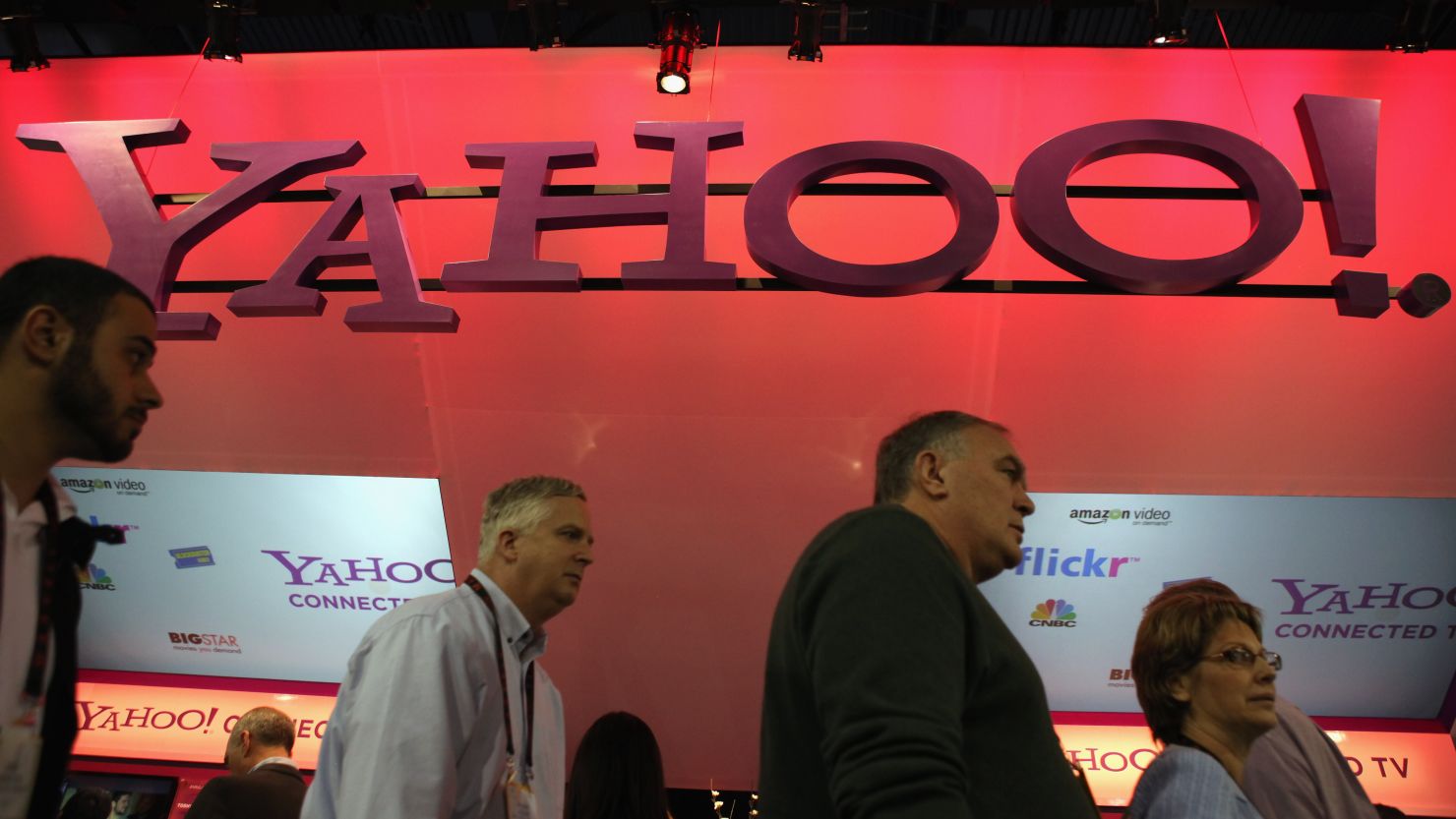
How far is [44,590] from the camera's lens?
1285 millimetres

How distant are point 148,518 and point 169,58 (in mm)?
2109

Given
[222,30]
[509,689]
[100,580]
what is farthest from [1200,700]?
[100,580]

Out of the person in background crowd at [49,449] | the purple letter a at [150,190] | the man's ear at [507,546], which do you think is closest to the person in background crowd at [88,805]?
the purple letter a at [150,190]

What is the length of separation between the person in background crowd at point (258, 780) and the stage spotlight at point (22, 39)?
281 cm

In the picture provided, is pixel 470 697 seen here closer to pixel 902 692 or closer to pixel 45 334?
pixel 45 334

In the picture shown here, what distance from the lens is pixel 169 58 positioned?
4.21m

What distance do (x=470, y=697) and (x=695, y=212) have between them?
1992 mm

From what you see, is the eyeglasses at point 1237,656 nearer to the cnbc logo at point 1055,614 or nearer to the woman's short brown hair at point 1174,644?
the woman's short brown hair at point 1174,644

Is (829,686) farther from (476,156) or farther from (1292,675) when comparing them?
(1292,675)

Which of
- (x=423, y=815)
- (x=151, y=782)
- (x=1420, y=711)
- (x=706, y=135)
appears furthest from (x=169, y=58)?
(x=1420, y=711)

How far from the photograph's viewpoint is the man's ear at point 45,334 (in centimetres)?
136

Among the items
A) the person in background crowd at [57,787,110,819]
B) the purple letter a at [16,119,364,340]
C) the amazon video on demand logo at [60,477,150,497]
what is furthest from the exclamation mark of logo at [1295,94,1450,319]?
the person in background crowd at [57,787,110,819]

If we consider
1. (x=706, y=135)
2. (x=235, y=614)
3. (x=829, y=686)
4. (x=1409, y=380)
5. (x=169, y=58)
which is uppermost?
(x=169, y=58)

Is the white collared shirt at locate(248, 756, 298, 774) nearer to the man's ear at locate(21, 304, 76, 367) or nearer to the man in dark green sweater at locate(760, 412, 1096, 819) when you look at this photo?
the man's ear at locate(21, 304, 76, 367)
